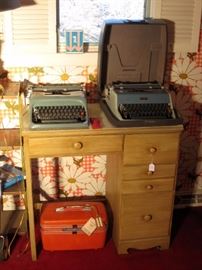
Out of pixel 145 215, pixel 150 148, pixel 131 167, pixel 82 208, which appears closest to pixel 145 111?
pixel 150 148

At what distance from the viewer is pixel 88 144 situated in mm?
1815

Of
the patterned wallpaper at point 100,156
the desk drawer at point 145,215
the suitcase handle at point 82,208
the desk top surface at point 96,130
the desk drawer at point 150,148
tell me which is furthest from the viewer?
the patterned wallpaper at point 100,156

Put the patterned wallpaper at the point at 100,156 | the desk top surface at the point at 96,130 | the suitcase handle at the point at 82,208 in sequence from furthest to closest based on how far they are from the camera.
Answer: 1. the patterned wallpaper at the point at 100,156
2. the suitcase handle at the point at 82,208
3. the desk top surface at the point at 96,130

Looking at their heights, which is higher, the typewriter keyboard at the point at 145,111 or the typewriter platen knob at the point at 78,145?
the typewriter keyboard at the point at 145,111

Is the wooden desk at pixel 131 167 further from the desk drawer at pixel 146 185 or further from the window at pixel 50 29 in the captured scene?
the window at pixel 50 29

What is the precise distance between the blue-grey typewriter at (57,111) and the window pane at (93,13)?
0.53 meters

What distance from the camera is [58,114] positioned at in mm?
1802

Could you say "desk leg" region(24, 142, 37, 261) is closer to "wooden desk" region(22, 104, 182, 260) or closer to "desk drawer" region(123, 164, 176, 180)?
"wooden desk" region(22, 104, 182, 260)

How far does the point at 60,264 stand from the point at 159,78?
122 centimetres

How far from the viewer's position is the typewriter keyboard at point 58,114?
5.84 feet

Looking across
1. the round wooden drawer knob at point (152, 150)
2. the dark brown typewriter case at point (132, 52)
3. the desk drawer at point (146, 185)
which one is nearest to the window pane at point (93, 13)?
the dark brown typewriter case at point (132, 52)

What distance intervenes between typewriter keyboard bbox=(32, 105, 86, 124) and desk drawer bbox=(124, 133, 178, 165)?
27cm

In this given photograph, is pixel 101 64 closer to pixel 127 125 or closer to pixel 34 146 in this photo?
pixel 127 125

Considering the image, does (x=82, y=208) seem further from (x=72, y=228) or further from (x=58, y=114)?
(x=58, y=114)
